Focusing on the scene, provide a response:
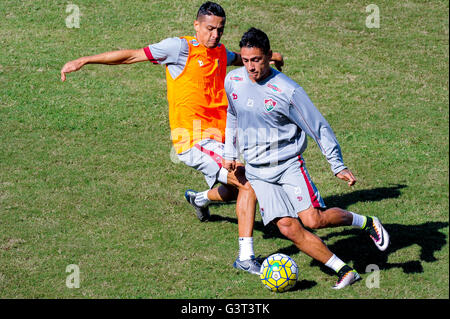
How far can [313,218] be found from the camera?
7777 mm

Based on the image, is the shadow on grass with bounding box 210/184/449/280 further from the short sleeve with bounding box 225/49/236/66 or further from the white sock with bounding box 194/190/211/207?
the short sleeve with bounding box 225/49/236/66

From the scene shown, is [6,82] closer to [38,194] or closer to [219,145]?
[38,194]

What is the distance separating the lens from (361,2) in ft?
54.1

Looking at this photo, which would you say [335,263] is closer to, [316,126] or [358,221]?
[358,221]

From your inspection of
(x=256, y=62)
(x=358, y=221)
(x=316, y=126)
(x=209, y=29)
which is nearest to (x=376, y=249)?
(x=358, y=221)

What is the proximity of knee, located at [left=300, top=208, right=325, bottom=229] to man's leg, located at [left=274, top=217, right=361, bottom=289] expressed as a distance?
0.42ft

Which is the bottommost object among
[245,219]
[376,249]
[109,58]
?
[376,249]

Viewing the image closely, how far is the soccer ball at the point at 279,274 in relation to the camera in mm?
7750

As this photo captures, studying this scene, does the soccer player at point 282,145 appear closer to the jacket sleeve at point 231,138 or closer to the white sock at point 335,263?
the white sock at point 335,263

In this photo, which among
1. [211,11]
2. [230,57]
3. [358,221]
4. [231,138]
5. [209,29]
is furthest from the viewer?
[230,57]

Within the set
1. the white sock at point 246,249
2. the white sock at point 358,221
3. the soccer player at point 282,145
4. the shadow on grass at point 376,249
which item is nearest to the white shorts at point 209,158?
the soccer player at point 282,145

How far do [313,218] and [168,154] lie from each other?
4483mm

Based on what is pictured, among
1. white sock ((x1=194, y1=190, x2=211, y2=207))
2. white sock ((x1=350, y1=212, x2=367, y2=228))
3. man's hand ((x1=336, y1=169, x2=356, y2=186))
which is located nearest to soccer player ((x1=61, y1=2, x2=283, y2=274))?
white sock ((x1=194, y1=190, x2=211, y2=207))

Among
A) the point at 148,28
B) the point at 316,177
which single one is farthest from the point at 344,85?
the point at 148,28
